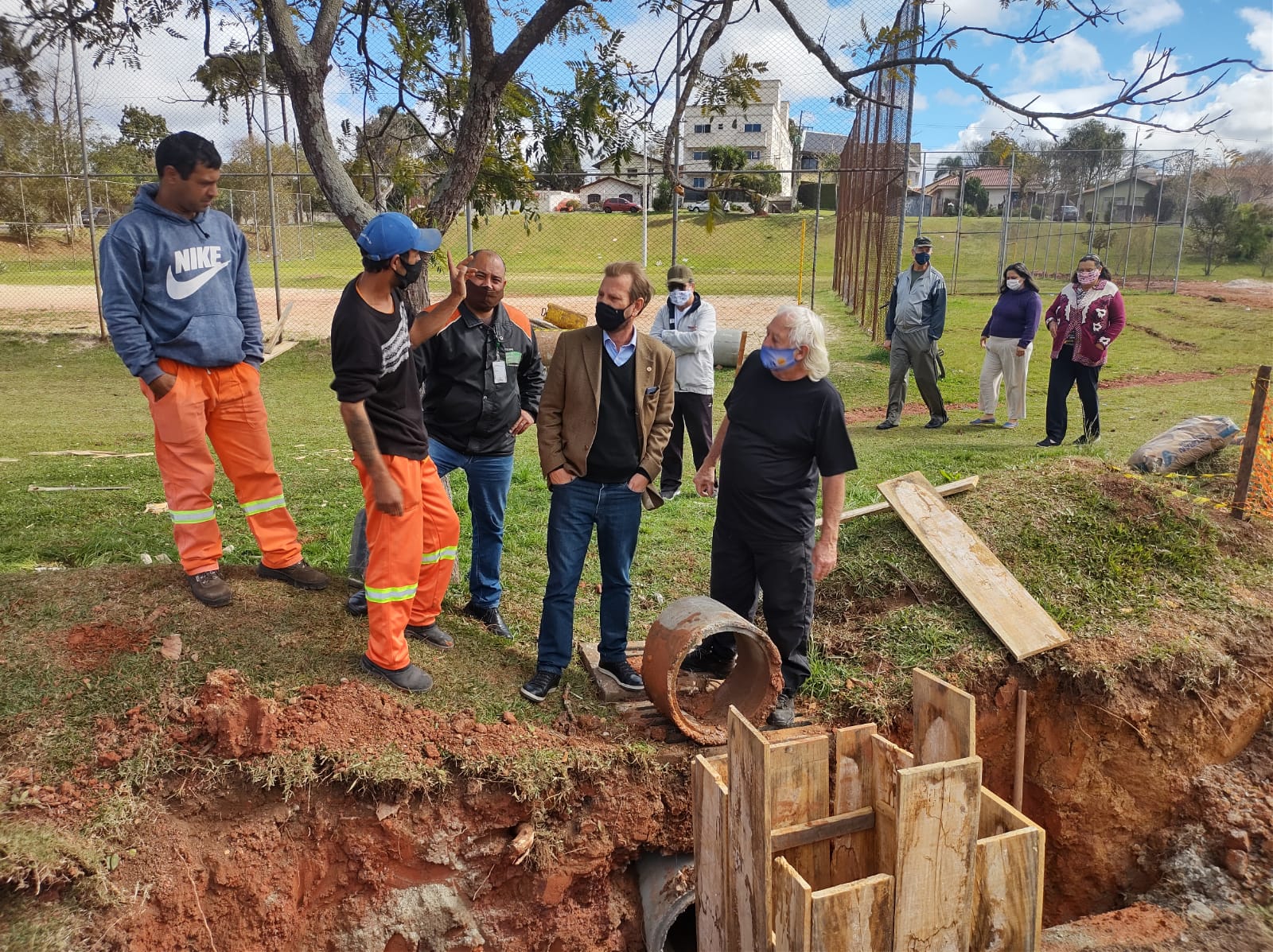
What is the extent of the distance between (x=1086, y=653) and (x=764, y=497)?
7.16ft

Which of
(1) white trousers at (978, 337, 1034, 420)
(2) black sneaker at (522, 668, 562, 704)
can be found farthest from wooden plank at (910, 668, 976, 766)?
(1) white trousers at (978, 337, 1034, 420)

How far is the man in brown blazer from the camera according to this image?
411 centimetres

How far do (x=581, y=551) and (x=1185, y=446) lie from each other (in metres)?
5.89

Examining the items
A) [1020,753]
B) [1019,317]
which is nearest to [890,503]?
[1020,753]

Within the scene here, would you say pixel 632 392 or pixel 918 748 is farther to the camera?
pixel 632 392

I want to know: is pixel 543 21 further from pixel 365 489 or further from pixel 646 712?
pixel 646 712

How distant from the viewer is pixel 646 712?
174 inches

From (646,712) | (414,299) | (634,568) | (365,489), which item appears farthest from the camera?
(634,568)

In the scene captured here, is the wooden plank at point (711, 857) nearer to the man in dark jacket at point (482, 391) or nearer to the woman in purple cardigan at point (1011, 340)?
the man in dark jacket at point (482, 391)

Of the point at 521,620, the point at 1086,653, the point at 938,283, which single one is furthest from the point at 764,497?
the point at 938,283

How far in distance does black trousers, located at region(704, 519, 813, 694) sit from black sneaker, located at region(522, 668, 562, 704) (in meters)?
0.92

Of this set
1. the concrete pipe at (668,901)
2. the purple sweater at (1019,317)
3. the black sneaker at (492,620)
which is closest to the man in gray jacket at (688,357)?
the black sneaker at (492,620)

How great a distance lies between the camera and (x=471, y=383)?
175 inches

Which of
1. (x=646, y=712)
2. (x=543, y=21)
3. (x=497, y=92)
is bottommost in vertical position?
(x=646, y=712)
